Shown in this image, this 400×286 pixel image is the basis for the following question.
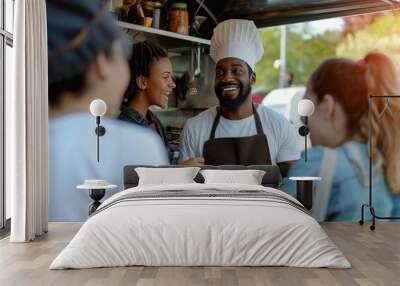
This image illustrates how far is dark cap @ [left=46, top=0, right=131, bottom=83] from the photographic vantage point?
24.7 ft

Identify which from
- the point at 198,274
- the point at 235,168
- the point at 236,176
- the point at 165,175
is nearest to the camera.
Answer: the point at 198,274

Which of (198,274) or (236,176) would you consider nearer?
(198,274)

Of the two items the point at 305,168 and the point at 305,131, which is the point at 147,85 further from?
the point at 305,168

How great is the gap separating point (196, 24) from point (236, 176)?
6.61ft

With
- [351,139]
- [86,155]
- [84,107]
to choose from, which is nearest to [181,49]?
[84,107]

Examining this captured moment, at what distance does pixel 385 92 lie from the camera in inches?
313

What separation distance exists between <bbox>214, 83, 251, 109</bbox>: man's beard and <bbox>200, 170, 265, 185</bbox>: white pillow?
1007 mm

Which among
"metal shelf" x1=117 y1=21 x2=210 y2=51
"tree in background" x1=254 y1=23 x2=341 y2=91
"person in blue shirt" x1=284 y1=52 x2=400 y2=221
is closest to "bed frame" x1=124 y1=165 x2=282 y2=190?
"person in blue shirt" x1=284 y1=52 x2=400 y2=221

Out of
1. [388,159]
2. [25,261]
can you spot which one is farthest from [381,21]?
[25,261]

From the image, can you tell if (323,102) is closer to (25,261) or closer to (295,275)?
(295,275)

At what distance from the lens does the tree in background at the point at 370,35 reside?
7.84 metres

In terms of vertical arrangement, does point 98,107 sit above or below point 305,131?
above

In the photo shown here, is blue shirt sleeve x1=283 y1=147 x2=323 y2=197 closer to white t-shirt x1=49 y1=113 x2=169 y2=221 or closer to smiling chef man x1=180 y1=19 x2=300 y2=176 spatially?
smiling chef man x1=180 y1=19 x2=300 y2=176

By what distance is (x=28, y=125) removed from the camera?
6.39m
